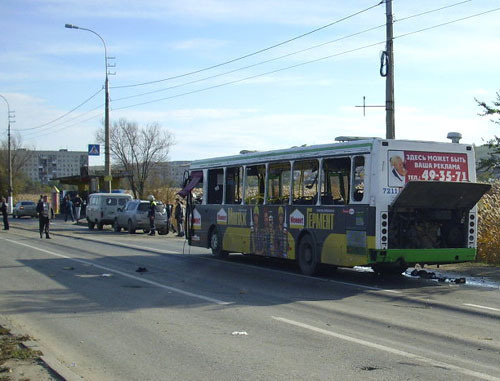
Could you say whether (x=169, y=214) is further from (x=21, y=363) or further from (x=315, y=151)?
(x=21, y=363)

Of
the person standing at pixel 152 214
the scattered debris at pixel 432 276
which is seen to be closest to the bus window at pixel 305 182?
the scattered debris at pixel 432 276

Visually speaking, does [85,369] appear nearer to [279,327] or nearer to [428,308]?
[279,327]

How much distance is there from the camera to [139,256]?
20359 millimetres

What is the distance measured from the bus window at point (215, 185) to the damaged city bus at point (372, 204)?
2.84 m

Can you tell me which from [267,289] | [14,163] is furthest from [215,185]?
[14,163]

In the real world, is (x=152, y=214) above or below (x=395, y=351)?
above

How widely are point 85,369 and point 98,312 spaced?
3418mm

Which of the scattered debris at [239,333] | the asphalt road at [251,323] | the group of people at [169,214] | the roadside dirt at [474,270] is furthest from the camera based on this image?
the group of people at [169,214]

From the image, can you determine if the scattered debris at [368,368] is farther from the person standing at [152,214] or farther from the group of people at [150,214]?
the person standing at [152,214]

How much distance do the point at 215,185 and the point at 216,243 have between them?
1.71m

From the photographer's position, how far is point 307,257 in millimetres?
15586

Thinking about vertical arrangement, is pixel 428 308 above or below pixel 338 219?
below

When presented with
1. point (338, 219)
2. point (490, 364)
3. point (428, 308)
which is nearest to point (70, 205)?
point (338, 219)

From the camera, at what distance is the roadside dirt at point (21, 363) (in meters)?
6.62
